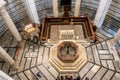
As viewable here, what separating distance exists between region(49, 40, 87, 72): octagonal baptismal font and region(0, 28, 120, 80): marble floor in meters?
0.36

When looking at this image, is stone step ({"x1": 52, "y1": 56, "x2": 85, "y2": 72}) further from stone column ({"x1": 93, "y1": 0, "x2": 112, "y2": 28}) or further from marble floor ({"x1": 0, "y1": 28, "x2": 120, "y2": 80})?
stone column ({"x1": 93, "y1": 0, "x2": 112, "y2": 28})

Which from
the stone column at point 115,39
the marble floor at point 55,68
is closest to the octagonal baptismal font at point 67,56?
the marble floor at point 55,68

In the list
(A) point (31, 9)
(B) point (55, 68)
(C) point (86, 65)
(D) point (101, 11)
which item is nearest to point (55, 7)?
(A) point (31, 9)

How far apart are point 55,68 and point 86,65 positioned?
3034 millimetres

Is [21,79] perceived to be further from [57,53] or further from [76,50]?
[76,50]

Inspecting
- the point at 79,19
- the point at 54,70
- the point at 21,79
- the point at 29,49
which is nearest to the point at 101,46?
the point at 79,19

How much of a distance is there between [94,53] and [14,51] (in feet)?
28.1

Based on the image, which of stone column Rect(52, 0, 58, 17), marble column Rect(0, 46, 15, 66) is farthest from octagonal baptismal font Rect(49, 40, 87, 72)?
stone column Rect(52, 0, 58, 17)

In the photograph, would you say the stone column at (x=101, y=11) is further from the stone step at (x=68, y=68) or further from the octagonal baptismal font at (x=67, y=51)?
the stone step at (x=68, y=68)

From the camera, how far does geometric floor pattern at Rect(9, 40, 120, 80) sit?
13.9m

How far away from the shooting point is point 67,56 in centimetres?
1464

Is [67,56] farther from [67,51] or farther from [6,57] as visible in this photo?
[6,57]

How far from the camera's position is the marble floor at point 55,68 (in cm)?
1389

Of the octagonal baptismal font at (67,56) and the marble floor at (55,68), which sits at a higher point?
the octagonal baptismal font at (67,56)
